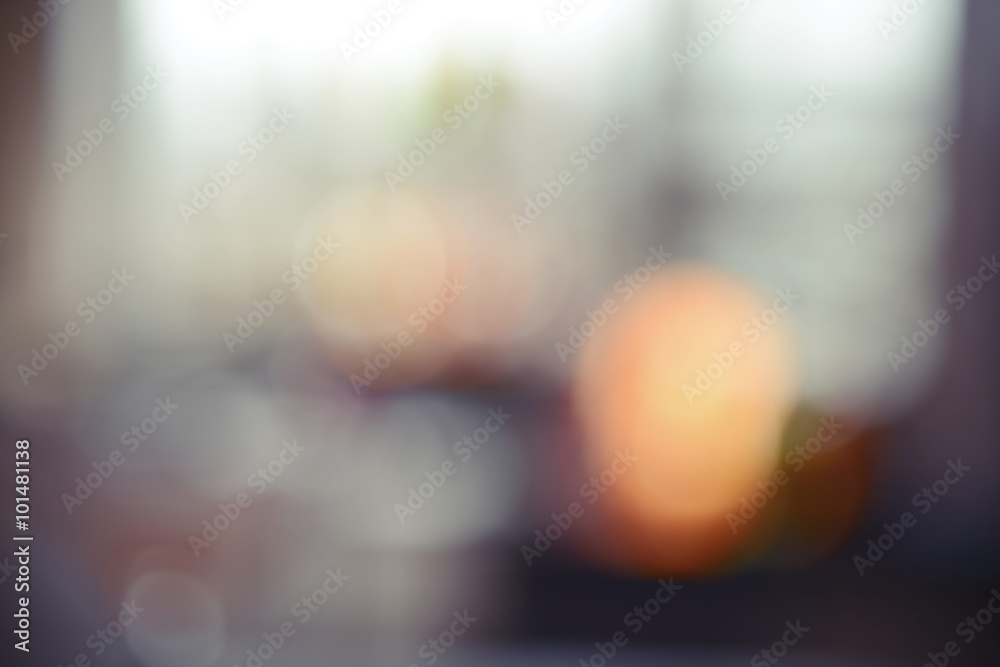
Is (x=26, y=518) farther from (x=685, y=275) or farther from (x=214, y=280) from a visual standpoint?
(x=685, y=275)

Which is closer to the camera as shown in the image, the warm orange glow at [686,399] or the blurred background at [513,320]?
the blurred background at [513,320]

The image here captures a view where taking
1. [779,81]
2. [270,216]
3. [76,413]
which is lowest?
[76,413]

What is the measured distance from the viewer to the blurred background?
1.59 m

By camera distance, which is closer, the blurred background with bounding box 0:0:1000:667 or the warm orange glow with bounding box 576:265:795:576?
the blurred background with bounding box 0:0:1000:667

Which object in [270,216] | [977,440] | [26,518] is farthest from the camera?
[270,216]

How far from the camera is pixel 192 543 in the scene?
A: 1.61m

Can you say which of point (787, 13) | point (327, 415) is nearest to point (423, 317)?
point (327, 415)

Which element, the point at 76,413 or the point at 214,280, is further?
the point at 214,280

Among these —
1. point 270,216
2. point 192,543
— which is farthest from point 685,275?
point 192,543

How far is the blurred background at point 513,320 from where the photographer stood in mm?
1588

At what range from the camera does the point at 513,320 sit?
1.74m

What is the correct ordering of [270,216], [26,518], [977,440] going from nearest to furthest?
[26,518]
[977,440]
[270,216]

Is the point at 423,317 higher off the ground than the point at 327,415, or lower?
higher

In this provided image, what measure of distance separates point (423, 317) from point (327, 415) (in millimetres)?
235
